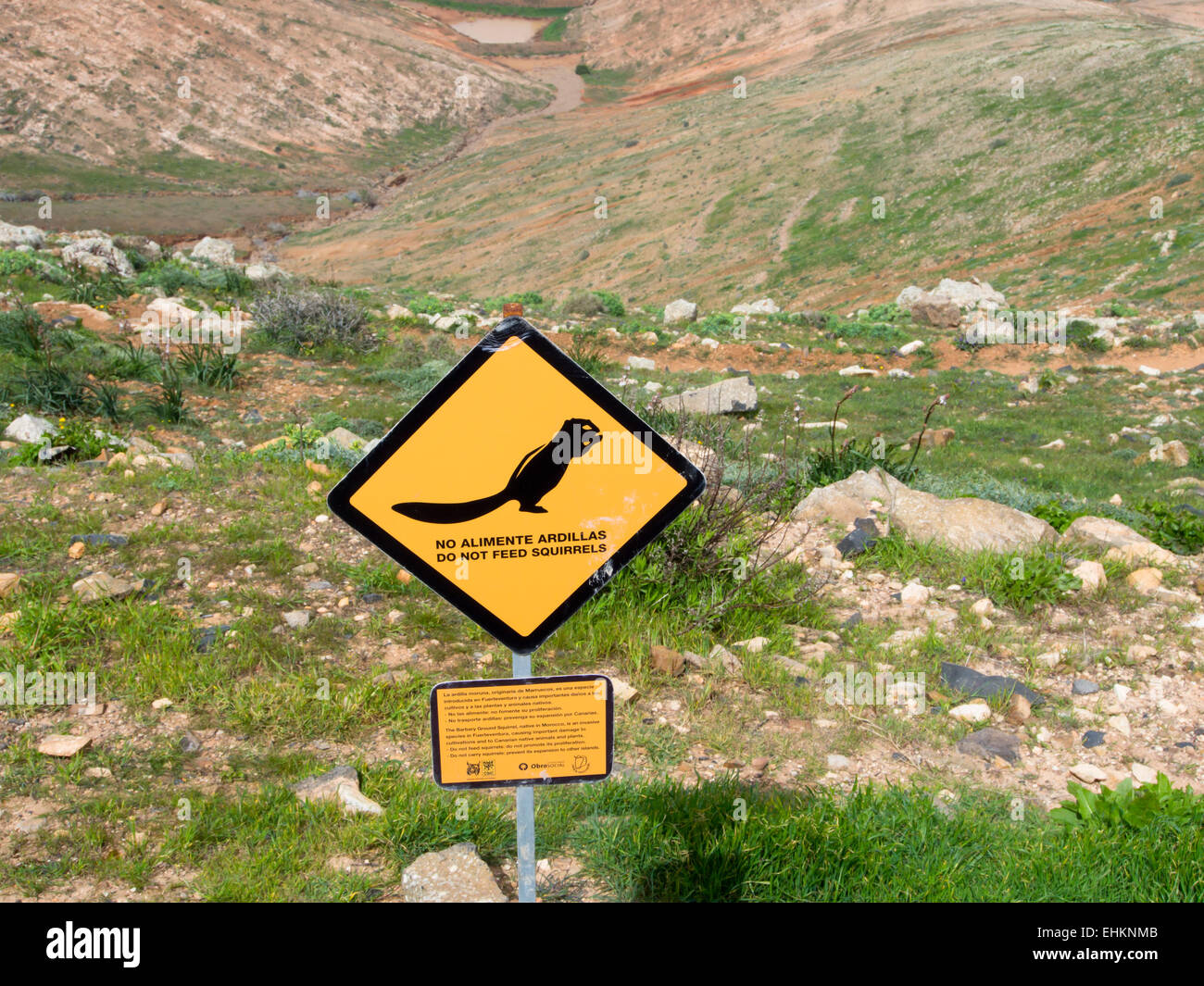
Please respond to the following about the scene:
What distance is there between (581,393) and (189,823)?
2016 millimetres

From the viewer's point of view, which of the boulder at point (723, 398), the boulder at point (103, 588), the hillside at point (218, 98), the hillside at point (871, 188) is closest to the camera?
the boulder at point (103, 588)

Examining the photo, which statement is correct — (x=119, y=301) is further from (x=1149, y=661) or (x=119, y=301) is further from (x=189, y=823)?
(x=1149, y=661)

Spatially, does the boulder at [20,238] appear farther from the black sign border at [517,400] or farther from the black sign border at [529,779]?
the black sign border at [529,779]

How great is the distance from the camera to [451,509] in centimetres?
208

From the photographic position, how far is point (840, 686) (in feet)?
13.2

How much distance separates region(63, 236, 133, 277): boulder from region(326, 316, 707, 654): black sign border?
1229 cm

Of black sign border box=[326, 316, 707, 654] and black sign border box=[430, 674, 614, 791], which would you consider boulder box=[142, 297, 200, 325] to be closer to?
black sign border box=[326, 316, 707, 654]

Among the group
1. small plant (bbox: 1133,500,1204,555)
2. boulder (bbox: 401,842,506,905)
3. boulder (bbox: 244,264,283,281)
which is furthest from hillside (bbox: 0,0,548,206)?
boulder (bbox: 401,842,506,905)

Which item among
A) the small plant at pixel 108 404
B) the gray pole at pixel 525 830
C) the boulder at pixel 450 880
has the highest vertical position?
the small plant at pixel 108 404

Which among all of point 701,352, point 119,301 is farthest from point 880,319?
point 119,301

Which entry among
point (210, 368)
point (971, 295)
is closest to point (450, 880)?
point (210, 368)

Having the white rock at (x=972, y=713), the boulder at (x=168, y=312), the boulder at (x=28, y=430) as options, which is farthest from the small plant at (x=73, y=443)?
the white rock at (x=972, y=713)

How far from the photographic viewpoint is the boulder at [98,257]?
12.6 metres

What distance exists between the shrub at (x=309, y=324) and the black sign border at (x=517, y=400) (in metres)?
9.06
